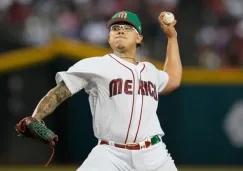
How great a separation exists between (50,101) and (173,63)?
130 cm

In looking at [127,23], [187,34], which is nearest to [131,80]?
[127,23]

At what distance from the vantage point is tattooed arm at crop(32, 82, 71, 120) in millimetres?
4555

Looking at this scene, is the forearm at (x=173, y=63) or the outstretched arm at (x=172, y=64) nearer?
the outstretched arm at (x=172, y=64)

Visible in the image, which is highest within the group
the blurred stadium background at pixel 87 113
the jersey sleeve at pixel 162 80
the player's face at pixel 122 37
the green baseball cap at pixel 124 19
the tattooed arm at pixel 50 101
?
the green baseball cap at pixel 124 19

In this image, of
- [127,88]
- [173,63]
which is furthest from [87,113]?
[127,88]

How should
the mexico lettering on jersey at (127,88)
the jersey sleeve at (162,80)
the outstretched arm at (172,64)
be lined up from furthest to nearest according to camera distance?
the outstretched arm at (172,64) → the jersey sleeve at (162,80) → the mexico lettering on jersey at (127,88)

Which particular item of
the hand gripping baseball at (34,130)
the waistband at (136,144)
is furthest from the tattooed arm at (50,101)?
the waistband at (136,144)

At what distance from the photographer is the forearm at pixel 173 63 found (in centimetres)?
549

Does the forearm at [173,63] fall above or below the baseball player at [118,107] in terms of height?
above

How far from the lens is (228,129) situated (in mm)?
11242

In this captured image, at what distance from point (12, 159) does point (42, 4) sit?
13.3ft

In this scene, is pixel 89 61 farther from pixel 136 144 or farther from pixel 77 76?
pixel 136 144

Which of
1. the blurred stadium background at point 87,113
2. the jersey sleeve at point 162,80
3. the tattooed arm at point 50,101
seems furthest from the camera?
the blurred stadium background at point 87,113

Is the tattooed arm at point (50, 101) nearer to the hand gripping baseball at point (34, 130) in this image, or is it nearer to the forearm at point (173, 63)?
the hand gripping baseball at point (34, 130)
